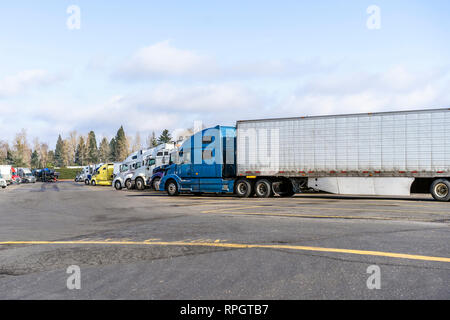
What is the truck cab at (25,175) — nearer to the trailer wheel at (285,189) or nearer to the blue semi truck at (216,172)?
the blue semi truck at (216,172)

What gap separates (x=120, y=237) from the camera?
908 centimetres

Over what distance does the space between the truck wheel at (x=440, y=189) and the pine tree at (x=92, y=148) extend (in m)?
150

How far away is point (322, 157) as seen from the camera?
2197 centimetres

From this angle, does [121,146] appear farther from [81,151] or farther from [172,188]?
[172,188]

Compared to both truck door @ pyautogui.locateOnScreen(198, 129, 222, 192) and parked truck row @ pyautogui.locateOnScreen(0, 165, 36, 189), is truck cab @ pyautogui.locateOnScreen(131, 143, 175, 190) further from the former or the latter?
parked truck row @ pyautogui.locateOnScreen(0, 165, 36, 189)

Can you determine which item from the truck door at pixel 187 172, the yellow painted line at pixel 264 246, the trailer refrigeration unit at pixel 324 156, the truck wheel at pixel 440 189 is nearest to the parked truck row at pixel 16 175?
the trailer refrigeration unit at pixel 324 156

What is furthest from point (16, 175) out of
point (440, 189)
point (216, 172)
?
point (440, 189)

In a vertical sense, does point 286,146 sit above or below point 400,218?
above

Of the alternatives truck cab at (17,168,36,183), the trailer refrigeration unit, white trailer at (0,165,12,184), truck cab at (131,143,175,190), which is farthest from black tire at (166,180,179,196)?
truck cab at (17,168,36,183)

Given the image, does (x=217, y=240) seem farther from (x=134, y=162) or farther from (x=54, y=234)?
(x=134, y=162)

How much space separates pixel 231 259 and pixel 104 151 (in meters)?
162

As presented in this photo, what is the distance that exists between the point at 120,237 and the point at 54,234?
1865mm

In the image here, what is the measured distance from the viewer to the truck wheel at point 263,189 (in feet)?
77.6
